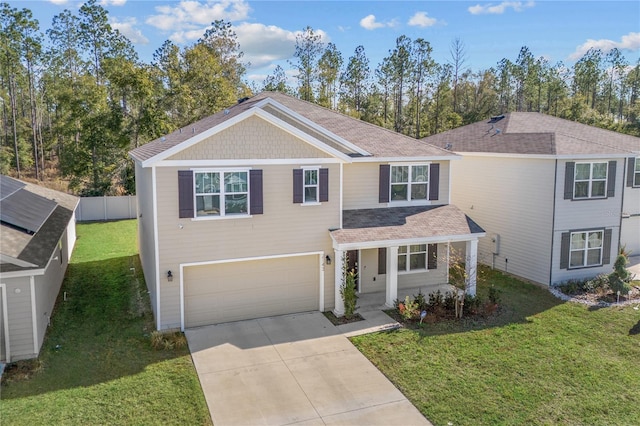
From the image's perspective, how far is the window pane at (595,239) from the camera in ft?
60.6

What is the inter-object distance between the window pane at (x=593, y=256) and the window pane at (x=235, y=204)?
46.0 feet

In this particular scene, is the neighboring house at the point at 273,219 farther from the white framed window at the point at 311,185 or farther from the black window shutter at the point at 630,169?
the black window shutter at the point at 630,169

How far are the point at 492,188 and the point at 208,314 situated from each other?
1304cm

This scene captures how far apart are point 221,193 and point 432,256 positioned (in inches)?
339

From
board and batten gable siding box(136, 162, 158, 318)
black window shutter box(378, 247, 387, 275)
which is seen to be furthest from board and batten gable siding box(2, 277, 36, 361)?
black window shutter box(378, 247, 387, 275)

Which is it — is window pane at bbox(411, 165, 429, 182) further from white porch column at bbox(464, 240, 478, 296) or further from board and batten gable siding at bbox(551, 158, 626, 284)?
board and batten gable siding at bbox(551, 158, 626, 284)

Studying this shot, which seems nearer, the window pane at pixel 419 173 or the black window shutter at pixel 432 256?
the window pane at pixel 419 173

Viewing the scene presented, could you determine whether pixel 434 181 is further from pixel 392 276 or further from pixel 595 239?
pixel 595 239

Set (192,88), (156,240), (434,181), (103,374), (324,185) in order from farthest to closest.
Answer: (192,88), (434,181), (324,185), (156,240), (103,374)

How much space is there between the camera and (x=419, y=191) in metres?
17.4

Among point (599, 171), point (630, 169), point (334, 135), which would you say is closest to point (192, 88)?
point (334, 135)

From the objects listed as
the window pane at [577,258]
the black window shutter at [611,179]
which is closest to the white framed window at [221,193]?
the window pane at [577,258]

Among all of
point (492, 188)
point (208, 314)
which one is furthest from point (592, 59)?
point (208, 314)

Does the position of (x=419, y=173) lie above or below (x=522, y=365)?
Answer: above
